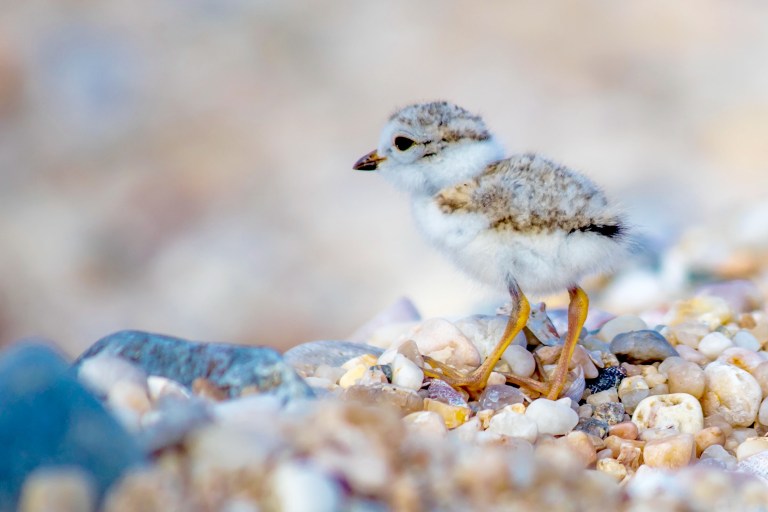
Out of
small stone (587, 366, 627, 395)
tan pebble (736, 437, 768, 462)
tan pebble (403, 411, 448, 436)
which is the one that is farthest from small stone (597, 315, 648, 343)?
tan pebble (403, 411, 448, 436)

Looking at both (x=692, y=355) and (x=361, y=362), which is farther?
(x=692, y=355)

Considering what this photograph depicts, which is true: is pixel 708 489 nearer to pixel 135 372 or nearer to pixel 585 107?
pixel 135 372

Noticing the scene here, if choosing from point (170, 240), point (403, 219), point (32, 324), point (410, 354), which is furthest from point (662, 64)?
point (410, 354)

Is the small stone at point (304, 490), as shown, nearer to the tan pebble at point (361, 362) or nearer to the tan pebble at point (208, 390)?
the tan pebble at point (208, 390)

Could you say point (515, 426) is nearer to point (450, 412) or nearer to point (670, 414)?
point (450, 412)

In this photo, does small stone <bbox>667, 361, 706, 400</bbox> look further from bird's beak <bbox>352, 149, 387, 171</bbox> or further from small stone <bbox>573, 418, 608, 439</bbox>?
bird's beak <bbox>352, 149, 387, 171</bbox>

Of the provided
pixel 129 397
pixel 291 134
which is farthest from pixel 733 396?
pixel 291 134
